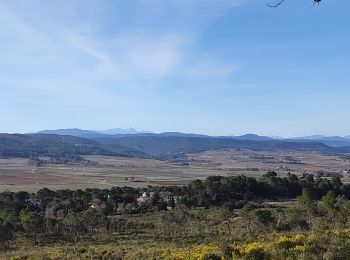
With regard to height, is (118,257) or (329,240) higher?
(329,240)

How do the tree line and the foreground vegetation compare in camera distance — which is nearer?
the foreground vegetation

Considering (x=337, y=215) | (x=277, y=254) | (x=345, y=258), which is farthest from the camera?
(x=337, y=215)

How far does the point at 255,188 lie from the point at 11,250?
2297 inches

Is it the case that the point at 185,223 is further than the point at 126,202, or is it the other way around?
the point at 126,202

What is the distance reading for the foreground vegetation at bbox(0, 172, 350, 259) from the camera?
29125 millimetres

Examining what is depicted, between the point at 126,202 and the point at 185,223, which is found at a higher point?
the point at 185,223

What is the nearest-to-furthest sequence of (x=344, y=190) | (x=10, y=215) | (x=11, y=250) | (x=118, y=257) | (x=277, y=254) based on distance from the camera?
1. (x=277, y=254)
2. (x=118, y=257)
3. (x=11, y=250)
4. (x=10, y=215)
5. (x=344, y=190)

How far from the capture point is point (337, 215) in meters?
50.8

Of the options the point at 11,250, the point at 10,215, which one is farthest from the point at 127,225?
the point at 11,250

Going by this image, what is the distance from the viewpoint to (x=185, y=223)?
60.4 metres

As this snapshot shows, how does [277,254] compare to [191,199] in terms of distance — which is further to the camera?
[191,199]

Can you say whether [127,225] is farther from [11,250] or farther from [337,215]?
[337,215]

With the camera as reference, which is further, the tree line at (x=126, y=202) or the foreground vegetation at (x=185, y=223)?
the tree line at (x=126, y=202)

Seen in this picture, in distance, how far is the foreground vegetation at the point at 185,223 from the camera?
95.6 feet
